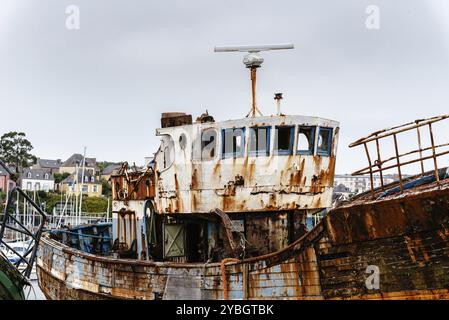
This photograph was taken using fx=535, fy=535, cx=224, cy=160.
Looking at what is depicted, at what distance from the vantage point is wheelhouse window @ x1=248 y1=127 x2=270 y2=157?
1077 centimetres

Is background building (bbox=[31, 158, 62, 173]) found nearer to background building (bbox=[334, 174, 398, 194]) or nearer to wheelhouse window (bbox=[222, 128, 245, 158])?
background building (bbox=[334, 174, 398, 194])


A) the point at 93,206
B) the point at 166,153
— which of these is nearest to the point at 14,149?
the point at 93,206

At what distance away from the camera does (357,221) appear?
333 inches

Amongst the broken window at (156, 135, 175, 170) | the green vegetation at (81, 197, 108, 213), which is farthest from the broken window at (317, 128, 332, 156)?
the green vegetation at (81, 197, 108, 213)

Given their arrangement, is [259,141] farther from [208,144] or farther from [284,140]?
[208,144]

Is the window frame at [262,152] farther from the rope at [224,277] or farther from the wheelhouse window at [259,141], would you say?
the rope at [224,277]

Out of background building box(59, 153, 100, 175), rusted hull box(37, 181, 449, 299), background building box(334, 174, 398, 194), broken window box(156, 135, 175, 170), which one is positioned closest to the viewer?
rusted hull box(37, 181, 449, 299)

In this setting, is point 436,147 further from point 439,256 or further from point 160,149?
point 160,149

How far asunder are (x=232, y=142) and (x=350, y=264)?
3645 millimetres

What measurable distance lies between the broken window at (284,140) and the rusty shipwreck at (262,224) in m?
0.03

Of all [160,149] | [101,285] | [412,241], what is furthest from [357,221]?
[101,285]

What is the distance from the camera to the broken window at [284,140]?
35.4 ft
